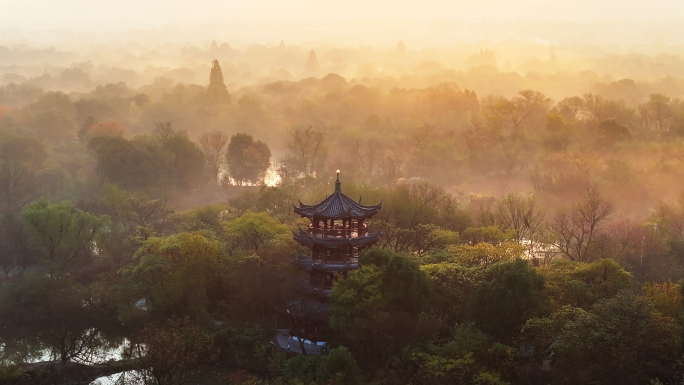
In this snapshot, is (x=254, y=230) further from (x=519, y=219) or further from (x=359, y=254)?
(x=519, y=219)

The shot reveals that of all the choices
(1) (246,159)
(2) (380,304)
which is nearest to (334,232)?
(2) (380,304)

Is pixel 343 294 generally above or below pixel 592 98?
below

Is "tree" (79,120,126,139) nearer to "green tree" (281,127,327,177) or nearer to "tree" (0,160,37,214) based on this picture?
"tree" (0,160,37,214)

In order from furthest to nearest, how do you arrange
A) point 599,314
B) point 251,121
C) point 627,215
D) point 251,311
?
point 251,121 < point 627,215 < point 251,311 < point 599,314

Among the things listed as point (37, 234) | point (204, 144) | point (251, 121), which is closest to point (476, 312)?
point (37, 234)

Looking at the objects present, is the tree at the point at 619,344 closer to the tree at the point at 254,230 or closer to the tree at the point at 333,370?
the tree at the point at 333,370

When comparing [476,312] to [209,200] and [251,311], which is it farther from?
[209,200]

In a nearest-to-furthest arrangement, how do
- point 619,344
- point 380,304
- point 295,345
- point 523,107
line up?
point 619,344 → point 380,304 → point 295,345 → point 523,107
